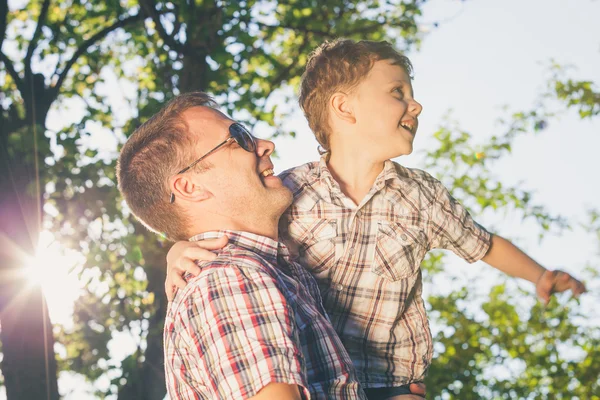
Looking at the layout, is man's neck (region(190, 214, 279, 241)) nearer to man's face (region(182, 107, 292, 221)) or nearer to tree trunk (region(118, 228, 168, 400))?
man's face (region(182, 107, 292, 221))

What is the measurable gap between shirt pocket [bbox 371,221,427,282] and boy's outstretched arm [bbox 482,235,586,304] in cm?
39

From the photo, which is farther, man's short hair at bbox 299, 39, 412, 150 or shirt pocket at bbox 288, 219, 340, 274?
man's short hair at bbox 299, 39, 412, 150

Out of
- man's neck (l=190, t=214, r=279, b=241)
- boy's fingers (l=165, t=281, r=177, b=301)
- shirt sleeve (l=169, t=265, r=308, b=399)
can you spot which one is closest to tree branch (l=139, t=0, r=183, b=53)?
man's neck (l=190, t=214, r=279, b=241)

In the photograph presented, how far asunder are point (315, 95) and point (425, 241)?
838 millimetres

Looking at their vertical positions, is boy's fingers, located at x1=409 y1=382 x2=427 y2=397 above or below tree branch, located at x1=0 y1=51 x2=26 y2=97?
below

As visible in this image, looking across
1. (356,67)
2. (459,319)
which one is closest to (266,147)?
(356,67)

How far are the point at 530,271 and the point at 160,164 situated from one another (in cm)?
161

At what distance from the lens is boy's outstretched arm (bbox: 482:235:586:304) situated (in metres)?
2.69

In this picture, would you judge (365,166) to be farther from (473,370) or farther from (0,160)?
(473,370)

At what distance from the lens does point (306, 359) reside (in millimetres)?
1849

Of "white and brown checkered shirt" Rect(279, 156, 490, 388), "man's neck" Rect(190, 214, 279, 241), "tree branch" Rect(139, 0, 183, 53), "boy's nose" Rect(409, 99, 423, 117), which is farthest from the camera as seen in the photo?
"tree branch" Rect(139, 0, 183, 53)

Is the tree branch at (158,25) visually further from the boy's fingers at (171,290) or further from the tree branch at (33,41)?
the boy's fingers at (171,290)

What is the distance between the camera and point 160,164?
89.7 inches

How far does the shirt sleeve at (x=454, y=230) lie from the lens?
2803mm
